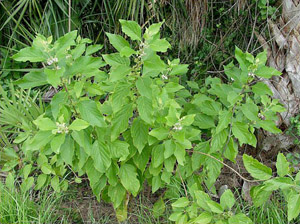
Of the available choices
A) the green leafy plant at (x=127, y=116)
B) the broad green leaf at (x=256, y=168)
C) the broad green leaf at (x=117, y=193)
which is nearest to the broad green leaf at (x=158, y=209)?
the green leafy plant at (x=127, y=116)

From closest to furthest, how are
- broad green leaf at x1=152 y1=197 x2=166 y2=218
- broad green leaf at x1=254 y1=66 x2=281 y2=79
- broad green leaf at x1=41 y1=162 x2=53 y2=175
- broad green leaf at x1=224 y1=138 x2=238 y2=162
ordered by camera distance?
broad green leaf at x1=254 y1=66 x2=281 y2=79 < broad green leaf at x1=224 y1=138 x2=238 y2=162 < broad green leaf at x1=41 y1=162 x2=53 y2=175 < broad green leaf at x1=152 y1=197 x2=166 y2=218

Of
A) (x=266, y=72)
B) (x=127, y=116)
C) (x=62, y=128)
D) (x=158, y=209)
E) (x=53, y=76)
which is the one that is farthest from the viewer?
(x=158, y=209)

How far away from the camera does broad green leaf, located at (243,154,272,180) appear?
1316mm

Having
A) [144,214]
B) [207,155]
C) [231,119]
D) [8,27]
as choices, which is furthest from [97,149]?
[8,27]

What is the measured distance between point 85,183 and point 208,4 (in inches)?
71.8

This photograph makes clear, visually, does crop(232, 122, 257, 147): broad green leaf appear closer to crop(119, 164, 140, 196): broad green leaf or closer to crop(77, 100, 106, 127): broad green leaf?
crop(119, 164, 140, 196): broad green leaf

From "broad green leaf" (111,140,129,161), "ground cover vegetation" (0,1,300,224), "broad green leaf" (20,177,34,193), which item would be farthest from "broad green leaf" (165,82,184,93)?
"broad green leaf" (20,177,34,193)

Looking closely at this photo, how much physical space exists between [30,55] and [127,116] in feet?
1.55

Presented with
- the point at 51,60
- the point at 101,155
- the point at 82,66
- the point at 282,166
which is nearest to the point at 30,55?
the point at 51,60

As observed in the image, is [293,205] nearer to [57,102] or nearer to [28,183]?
[57,102]

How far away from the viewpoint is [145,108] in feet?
4.38

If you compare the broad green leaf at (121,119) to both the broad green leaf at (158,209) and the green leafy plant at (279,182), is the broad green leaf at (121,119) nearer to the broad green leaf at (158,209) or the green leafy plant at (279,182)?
the green leafy plant at (279,182)

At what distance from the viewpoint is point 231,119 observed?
1591 millimetres

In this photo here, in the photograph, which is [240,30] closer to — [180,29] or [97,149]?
[180,29]
